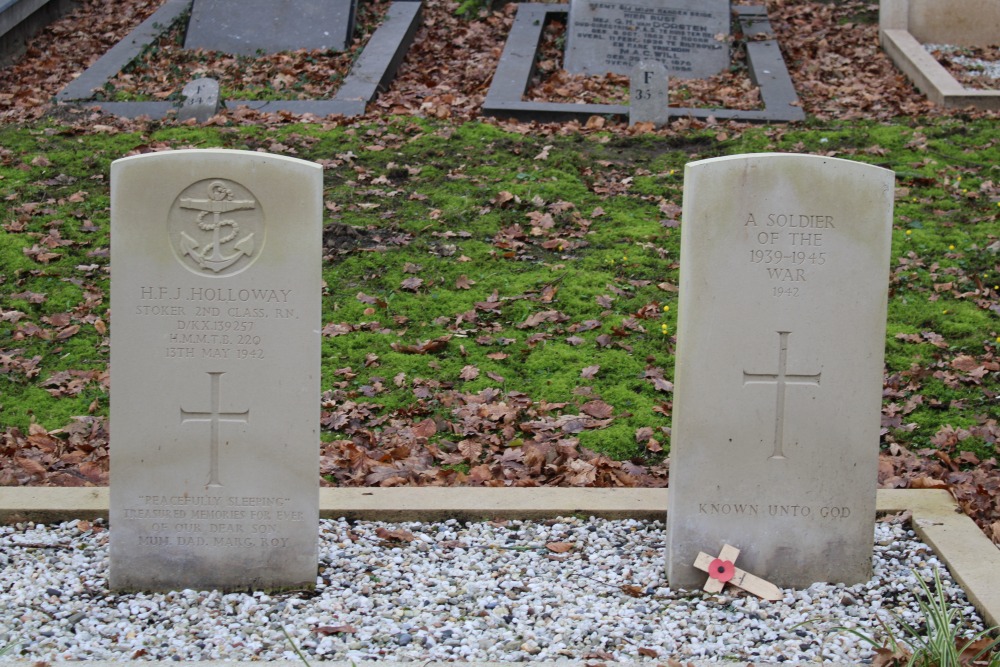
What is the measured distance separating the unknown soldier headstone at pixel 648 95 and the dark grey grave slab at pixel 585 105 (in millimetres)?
255

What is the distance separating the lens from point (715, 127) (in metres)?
10.7

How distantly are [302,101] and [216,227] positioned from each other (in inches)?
304

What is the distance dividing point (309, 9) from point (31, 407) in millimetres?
9621

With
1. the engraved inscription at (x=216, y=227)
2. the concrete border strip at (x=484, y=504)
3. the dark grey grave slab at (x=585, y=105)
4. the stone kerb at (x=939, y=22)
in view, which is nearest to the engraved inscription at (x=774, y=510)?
the concrete border strip at (x=484, y=504)

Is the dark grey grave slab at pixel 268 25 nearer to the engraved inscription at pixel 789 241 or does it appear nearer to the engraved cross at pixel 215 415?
the engraved cross at pixel 215 415

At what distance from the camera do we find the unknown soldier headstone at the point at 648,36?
1322 cm

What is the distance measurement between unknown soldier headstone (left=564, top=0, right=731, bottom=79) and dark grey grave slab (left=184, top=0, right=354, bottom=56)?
3.05m

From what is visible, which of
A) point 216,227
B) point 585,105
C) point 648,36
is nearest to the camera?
point 216,227

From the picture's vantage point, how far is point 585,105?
1123cm

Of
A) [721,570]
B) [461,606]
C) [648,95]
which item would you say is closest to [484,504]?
[461,606]

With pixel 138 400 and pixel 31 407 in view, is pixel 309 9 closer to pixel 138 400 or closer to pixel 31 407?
pixel 31 407

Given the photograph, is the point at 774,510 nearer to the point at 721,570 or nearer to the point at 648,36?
the point at 721,570

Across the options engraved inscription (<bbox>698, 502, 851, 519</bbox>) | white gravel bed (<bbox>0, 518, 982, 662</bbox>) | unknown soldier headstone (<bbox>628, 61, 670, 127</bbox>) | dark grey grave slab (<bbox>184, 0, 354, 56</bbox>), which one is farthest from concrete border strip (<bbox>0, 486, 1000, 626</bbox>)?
dark grey grave slab (<bbox>184, 0, 354, 56</bbox>)

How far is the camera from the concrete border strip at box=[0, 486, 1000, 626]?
15.6 feet
